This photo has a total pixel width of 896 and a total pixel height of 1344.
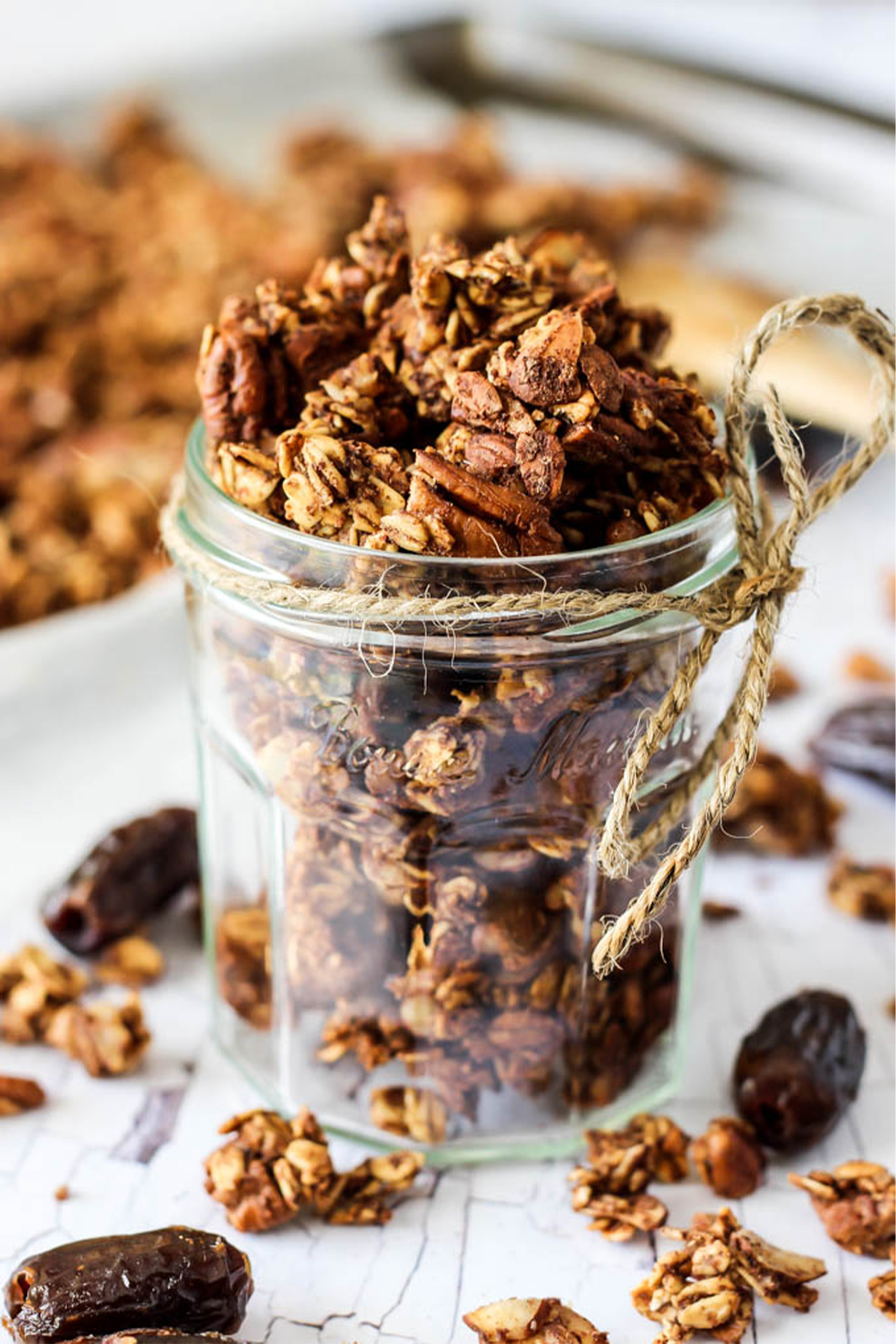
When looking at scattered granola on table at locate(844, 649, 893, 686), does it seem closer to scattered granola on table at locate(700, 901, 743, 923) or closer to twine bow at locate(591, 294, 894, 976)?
scattered granola on table at locate(700, 901, 743, 923)

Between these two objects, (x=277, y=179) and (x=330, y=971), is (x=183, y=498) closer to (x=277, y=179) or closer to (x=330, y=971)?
(x=330, y=971)

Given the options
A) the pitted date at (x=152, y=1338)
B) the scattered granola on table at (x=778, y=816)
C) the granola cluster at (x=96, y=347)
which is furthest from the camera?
the granola cluster at (x=96, y=347)

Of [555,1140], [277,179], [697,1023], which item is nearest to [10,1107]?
[555,1140]

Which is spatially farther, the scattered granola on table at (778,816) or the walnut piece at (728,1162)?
the scattered granola on table at (778,816)

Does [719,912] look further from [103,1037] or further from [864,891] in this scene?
[103,1037]

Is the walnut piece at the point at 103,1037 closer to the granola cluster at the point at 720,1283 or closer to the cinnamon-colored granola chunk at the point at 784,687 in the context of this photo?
the granola cluster at the point at 720,1283

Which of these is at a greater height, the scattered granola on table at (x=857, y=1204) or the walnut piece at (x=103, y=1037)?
the scattered granola on table at (x=857, y=1204)

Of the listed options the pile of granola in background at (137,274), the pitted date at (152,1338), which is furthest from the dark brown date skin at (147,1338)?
the pile of granola in background at (137,274)
